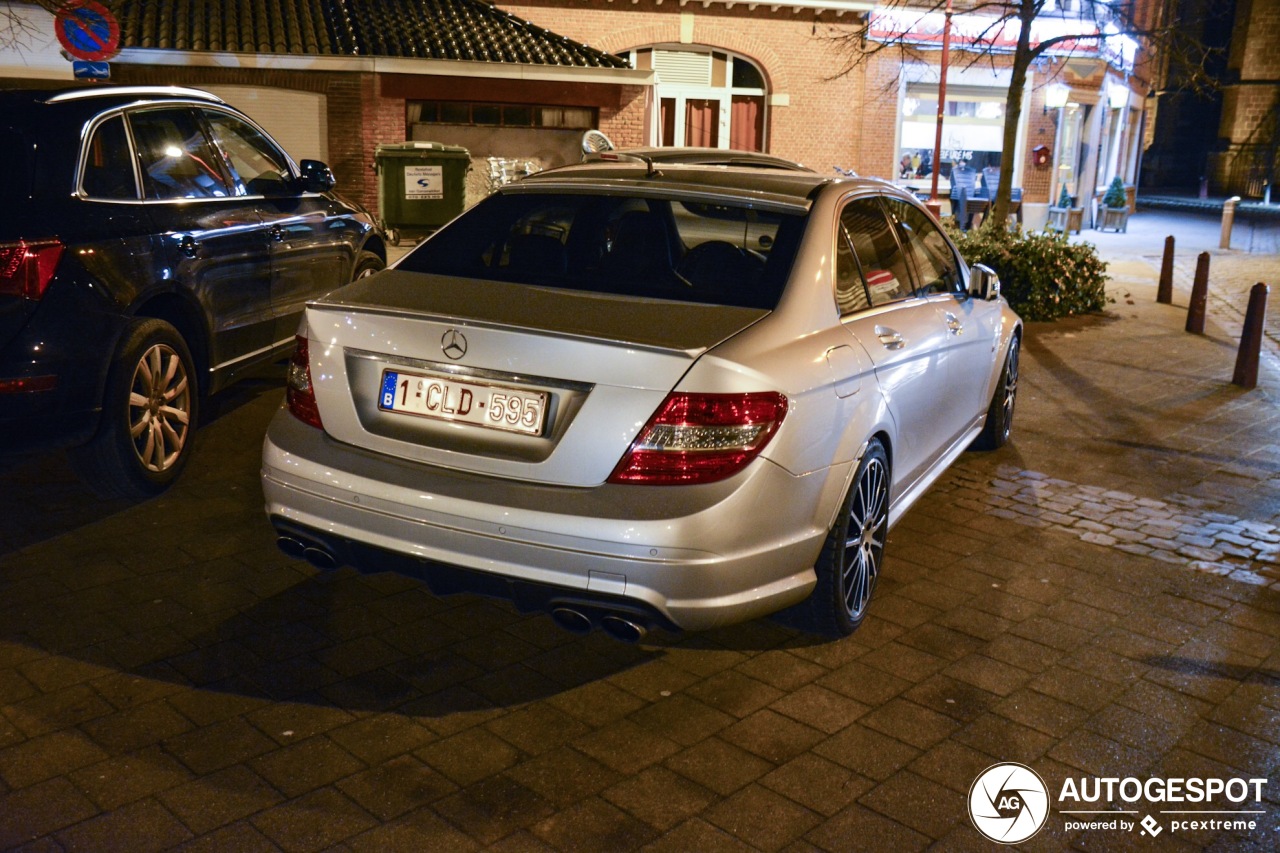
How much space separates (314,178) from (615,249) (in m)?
3.32

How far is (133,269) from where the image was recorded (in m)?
5.33

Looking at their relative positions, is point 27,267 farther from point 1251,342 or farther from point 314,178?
point 1251,342

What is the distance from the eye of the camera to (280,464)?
391cm

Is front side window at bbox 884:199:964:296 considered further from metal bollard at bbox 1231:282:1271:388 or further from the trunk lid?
metal bollard at bbox 1231:282:1271:388

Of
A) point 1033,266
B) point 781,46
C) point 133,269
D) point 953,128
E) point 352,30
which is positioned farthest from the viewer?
point 953,128

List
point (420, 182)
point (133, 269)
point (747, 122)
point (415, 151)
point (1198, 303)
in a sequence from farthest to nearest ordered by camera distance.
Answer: point (747, 122), point (420, 182), point (415, 151), point (1198, 303), point (133, 269)

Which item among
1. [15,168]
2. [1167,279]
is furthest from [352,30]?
[15,168]

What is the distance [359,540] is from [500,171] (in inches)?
698

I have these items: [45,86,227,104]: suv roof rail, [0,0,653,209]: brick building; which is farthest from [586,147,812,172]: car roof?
[0,0,653,209]: brick building

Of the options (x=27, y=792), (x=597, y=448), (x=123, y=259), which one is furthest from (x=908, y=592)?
(x=123, y=259)

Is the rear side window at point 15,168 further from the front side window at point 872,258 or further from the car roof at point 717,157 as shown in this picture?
the front side window at point 872,258

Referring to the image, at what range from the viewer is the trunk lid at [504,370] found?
346 cm

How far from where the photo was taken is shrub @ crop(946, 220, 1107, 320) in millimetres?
12648

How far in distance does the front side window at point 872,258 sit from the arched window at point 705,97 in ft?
66.8
